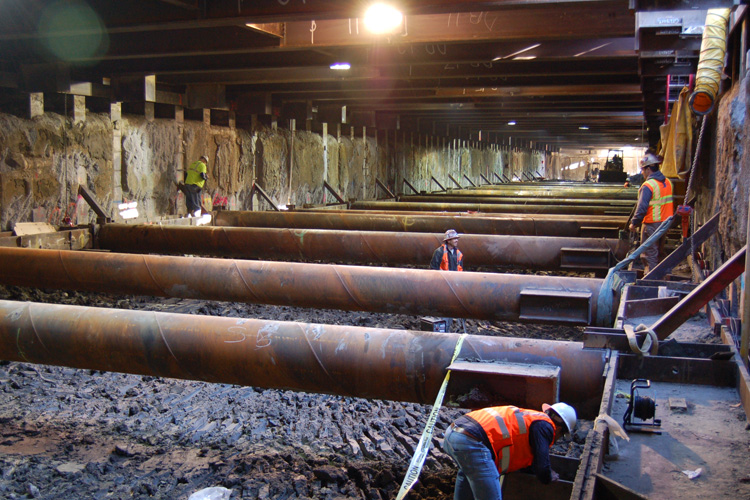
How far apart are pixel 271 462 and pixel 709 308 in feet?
12.0

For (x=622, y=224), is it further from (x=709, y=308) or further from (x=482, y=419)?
(x=482, y=419)

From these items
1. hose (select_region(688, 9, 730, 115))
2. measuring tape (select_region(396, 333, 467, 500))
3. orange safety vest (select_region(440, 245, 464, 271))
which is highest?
hose (select_region(688, 9, 730, 115))

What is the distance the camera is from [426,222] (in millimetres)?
9656

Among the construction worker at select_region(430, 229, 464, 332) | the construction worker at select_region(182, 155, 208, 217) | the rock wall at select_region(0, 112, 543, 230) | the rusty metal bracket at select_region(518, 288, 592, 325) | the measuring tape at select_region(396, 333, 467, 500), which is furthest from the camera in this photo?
the construction worker at select_region(182, 155, 208, 217)

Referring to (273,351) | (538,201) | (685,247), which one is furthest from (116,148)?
(538,201)

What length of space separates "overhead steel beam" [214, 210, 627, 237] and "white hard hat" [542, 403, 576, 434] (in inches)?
244

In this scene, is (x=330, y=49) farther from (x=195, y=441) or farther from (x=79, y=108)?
(x=195, y=441)

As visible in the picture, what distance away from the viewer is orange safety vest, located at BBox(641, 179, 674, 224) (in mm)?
7840

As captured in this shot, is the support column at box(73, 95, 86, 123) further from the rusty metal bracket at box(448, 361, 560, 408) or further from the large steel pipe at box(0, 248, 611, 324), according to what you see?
the rusty metal bracket at box(448, 361, 560, 408)

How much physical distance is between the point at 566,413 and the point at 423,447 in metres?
0.74

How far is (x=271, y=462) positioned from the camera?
14.6 feet

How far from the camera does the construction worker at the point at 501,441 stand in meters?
3.13

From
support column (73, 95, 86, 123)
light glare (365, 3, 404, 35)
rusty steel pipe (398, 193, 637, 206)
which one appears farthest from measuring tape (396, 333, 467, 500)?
rusty steel pipe (398, 193, 637, 206)

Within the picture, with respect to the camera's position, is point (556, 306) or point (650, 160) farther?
point (650, 160)
